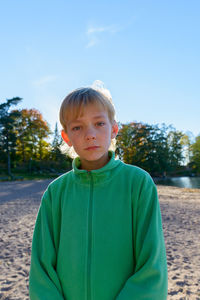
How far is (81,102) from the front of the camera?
1447 millimetres

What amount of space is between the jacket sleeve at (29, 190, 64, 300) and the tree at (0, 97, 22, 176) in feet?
101

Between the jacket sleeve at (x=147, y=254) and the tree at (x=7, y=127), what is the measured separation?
3114 centimetres

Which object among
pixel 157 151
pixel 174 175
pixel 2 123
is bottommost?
pixel 174 175

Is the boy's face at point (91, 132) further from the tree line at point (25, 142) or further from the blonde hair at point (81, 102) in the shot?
the tree line at point (25, 142)

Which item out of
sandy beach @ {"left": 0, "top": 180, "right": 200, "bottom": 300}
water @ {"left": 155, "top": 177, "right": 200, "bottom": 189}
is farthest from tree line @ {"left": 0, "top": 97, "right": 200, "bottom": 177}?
sandy beach @ {"left": 0, "top": 180, "right": 200, "bottom": 300}

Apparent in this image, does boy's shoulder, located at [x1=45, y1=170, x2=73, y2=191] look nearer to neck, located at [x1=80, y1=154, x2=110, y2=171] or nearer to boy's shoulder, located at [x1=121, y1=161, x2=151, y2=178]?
neck, located at [x1=80, y1=154, x2=110, y2=171]

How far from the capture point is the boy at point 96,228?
1.22 metres

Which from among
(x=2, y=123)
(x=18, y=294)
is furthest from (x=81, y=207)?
(x=2, y=123)

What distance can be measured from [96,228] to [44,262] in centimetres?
39

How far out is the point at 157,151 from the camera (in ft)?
144

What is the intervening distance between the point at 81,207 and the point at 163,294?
0.64m

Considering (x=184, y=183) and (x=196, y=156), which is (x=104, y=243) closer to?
(x=184, y=183)

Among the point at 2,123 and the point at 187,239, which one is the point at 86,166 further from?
the point at 2,123

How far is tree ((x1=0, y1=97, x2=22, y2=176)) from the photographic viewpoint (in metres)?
30.0
